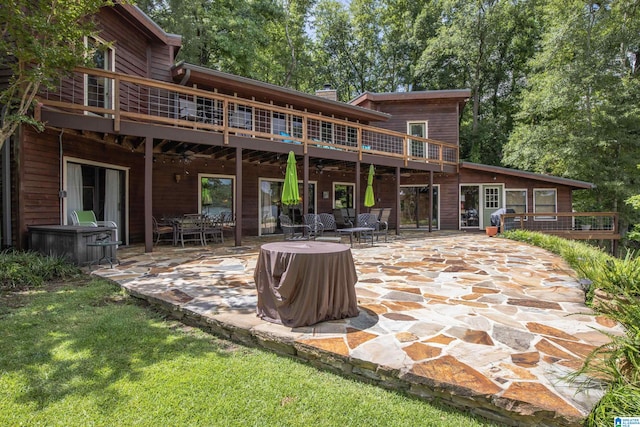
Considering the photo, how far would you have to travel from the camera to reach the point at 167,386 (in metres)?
2.35

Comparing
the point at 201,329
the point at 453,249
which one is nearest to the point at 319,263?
the point at 201,329

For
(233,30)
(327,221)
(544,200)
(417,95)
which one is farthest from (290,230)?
(233,30)

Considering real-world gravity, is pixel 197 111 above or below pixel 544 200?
above

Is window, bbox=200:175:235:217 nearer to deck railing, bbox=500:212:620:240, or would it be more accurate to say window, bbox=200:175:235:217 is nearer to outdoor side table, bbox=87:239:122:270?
outdoor side table, bbox=87:239:122:270

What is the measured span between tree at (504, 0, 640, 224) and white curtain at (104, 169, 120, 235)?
16.5 metres

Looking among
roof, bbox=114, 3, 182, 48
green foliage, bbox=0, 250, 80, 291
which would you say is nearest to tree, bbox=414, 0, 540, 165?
roof, bbox=114, 3, 182, 48

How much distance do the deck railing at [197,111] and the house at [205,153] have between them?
4 centimetres

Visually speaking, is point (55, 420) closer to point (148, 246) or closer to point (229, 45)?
point (148, 246)

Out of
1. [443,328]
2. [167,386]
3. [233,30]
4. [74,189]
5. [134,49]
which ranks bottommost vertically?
[167,386]

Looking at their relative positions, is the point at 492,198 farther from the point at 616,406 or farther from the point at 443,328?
the point at 616,406

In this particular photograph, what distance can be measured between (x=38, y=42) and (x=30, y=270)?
135 inches

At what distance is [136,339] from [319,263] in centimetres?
182

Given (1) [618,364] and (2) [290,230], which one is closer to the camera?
(1) [618,364]

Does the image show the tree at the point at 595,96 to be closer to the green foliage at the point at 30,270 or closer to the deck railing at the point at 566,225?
the deck railing at the point at 566,225
